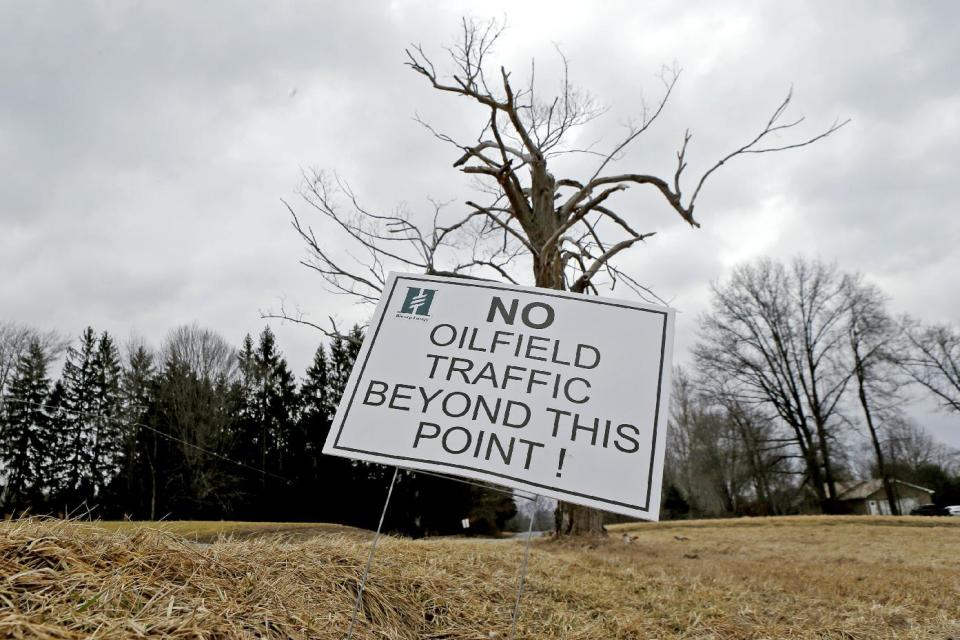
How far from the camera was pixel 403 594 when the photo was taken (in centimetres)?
237

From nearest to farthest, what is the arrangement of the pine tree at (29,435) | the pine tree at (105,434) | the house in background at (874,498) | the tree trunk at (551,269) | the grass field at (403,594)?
the grass field at (403,594) < the tree trunk at (551,269) < the pine tree at (29,435) < the pine tree at (105,434) < the house in background at (874,498)

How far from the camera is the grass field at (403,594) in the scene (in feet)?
4.90

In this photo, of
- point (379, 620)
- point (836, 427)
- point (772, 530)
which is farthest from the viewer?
point (836, 427)

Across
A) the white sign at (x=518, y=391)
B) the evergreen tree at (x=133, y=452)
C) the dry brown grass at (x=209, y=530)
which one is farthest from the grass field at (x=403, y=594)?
the evergreen tree at (x=133, y=452)

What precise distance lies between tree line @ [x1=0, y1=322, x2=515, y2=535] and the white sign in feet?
68.8

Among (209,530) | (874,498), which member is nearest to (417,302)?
(209,530)

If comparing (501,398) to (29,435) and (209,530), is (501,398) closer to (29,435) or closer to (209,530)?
(209,530)

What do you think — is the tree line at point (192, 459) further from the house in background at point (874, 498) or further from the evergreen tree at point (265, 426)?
the house in background at point (874, 498)

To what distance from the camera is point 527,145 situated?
9.84 metres

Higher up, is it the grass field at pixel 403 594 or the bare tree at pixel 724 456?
the bare tree at pixel 724 456

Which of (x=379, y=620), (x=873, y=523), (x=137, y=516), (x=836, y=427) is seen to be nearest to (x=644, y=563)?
(x=379, y=620)

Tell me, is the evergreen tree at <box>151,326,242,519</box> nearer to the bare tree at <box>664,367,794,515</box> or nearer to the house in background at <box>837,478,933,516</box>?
the bare tree at <box>664,367,794,515</box>

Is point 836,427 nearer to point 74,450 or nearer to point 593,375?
point 593,375

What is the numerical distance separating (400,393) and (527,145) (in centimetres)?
847
